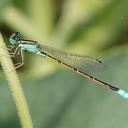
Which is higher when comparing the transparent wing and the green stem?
the green stem

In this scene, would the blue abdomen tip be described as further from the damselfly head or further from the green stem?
the damselfly head

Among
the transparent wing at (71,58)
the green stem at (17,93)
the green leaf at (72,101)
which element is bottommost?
the transparent wing at (71,58)

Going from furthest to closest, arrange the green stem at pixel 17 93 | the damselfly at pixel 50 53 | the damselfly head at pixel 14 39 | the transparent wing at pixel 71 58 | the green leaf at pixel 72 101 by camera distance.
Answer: the transparent wing at pixel 71 58, the damselfly at pixel 50 53, the damselfly head at pixel 14 39, the green leaf at pixel 72 101, the green stem at pixel 17 93

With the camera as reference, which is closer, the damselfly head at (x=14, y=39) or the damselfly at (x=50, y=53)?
the damselfly head at (x=14, y=39)

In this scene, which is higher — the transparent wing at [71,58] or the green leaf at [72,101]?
the green leaf at [72,101]

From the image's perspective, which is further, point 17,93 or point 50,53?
point 50,53

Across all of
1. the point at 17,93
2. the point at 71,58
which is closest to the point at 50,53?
the point at 71,58

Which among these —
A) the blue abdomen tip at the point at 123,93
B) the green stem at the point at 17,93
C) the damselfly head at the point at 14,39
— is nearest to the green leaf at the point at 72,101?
the blue abdomen tip at the point at 123,93

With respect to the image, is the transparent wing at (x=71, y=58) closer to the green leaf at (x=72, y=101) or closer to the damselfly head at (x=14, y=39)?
the damselfly head at (x=14, y=39)

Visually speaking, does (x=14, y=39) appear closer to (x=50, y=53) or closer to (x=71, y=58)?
(x=50, y=53)

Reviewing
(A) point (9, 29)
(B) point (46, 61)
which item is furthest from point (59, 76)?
(A) point (9, 29)

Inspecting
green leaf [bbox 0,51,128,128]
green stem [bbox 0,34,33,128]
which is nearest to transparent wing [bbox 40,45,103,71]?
green leaf [bbox 0,51,128,128]

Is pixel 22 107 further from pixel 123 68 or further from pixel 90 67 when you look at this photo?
pixel 90 67
